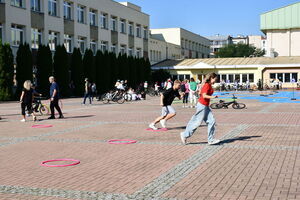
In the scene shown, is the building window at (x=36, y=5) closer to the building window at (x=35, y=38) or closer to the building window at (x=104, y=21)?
the building window at (x=35, y=38)

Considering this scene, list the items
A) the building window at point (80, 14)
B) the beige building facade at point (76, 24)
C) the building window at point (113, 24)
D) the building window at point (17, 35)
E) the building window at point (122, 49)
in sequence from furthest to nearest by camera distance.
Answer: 1. the building window at point (122, 49)
2. the building window at point (113, 24)
3. the building window at point (80, 14)
4. the beige building facade at point (76, 24)
5. the building window at point (17, 35)

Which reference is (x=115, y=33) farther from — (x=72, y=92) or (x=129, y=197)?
(x=129, y=197)

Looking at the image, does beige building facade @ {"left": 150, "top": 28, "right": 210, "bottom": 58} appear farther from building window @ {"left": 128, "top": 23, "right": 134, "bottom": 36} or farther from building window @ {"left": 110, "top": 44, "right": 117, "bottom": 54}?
building window @ {"left": 110, "top": 44, "right": 117, "bottom": 54}

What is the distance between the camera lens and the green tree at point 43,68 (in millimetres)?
38781

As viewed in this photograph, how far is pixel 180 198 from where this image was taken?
5.70m

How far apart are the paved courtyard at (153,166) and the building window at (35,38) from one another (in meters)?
29.4

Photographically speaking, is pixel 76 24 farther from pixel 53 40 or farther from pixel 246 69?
pixel 246 69

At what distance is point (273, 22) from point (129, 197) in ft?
219

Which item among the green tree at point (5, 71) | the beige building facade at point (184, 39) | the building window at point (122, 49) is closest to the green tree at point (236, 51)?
the beige building facade at point (184, 39)

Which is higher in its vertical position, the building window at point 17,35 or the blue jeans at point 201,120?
the building window at point 17,35

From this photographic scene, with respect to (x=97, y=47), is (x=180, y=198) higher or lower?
lower

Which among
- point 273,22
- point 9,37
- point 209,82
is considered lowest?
point 209,82

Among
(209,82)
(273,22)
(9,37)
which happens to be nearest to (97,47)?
(9,37)

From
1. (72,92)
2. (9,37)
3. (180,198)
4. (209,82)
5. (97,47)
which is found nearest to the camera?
(180,198)
